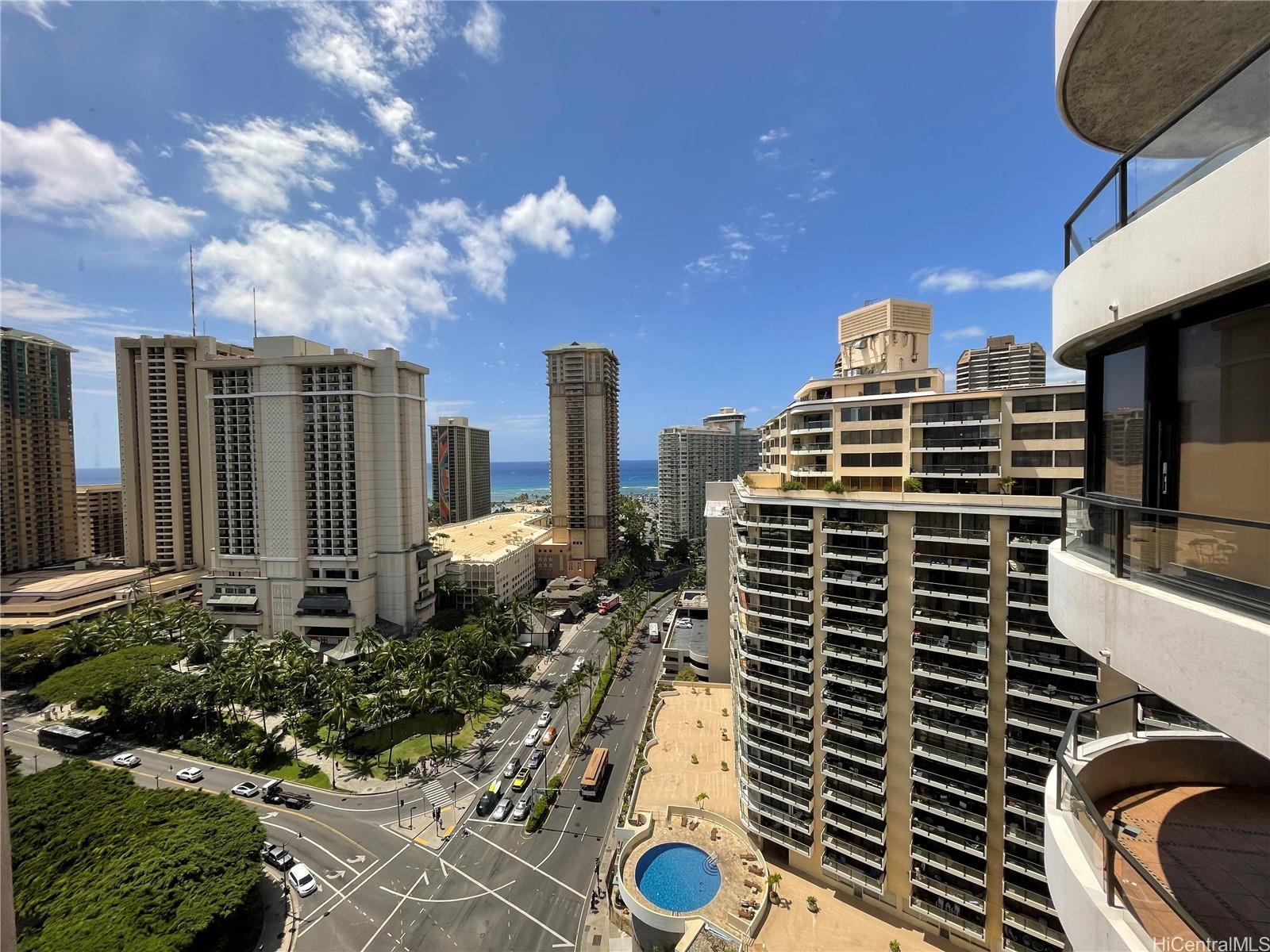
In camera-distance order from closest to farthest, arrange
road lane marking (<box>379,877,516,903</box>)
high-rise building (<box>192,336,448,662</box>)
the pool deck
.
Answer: the pool deck → road lane marking (<box>379,877,516,903</box>) → high-rise building (<box>192,336,448,662</box>)

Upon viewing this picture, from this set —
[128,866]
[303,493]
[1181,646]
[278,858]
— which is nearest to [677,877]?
[278,858]

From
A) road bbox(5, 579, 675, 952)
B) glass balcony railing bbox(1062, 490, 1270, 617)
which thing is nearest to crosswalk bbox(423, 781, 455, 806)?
road bbox(5, 579, 675, 952)

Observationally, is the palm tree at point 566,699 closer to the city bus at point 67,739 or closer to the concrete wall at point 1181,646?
the city bus at point 67,739

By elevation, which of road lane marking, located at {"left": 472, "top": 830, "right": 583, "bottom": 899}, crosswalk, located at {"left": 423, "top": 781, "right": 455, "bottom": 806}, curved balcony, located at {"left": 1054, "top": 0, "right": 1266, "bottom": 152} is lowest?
road lane marking, located at {"left": 472, "top": 830, "right": 583, "bottom": 899}

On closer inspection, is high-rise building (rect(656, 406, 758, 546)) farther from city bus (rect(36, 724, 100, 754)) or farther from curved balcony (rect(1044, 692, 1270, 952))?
curved balcony (rect(1044, 692, 1270, 952))

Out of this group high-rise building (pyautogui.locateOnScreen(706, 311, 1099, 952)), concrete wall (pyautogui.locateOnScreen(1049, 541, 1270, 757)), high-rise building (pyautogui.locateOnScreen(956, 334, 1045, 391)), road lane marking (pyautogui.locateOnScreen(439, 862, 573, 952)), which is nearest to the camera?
concrete wall (pyautogui.locateOnScreen(1049, 541, 1270, 757))

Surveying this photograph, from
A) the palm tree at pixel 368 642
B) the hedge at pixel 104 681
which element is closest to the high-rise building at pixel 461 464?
the palm tree at pixel 368 642

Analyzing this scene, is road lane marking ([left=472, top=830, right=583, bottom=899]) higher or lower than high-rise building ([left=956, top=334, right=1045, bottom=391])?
lower
